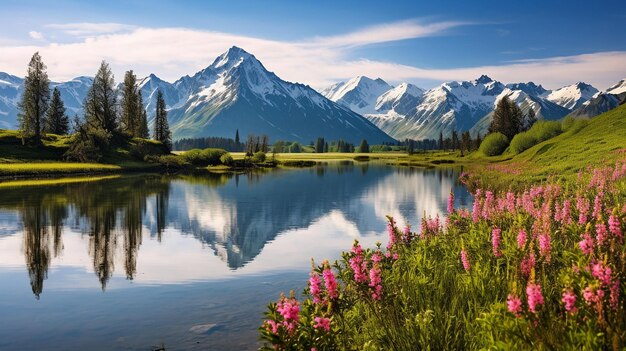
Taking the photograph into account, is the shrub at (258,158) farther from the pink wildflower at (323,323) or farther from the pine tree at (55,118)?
the pink wildflower at (323,323)

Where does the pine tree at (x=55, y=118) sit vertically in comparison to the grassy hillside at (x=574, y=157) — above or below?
above

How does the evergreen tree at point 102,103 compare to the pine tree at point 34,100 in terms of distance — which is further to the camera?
the evergreen tree at point 102,103

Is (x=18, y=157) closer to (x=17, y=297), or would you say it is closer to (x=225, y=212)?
(x=225, y=212)

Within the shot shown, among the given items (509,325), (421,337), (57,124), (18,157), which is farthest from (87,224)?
(57,124)

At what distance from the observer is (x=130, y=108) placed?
14550 centimetres

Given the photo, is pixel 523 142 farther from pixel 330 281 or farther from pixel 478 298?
pixel 330 281

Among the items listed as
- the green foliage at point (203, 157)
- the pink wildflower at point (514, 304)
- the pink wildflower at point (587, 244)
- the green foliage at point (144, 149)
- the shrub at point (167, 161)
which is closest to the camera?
the pink wildflower at point (514, 304)

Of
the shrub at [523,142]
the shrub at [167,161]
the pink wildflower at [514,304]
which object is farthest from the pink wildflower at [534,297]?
the shrub at [523,142]

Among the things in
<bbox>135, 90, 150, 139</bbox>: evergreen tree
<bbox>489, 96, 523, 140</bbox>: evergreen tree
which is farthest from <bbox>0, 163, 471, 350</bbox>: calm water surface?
<bbox>489, 96, 523, 140</bbox>: evergreen tree

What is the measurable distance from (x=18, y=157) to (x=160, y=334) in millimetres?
97225

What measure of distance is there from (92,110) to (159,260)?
375 ft

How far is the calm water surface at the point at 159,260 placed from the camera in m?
15.4

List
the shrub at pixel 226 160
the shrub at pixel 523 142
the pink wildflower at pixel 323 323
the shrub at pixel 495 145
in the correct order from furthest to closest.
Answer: the shrub at pixel 495 145
the shrub at pixel 226 160
the shrub at pixel 523 142
the pink wildflower at pixel 323 323

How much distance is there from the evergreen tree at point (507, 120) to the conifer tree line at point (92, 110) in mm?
112226
